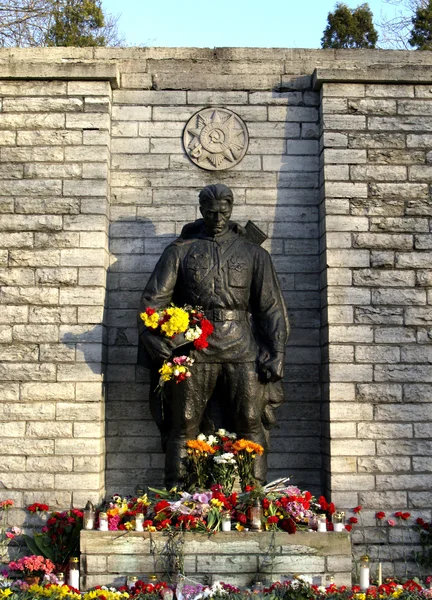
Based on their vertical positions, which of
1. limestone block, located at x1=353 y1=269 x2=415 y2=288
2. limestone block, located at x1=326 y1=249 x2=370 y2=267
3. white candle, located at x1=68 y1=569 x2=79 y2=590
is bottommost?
white candle, located at x1=68 y1=569 x2=79 y2=590

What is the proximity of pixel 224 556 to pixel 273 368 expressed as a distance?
1502 mm

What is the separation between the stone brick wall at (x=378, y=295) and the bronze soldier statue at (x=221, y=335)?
0.61 m

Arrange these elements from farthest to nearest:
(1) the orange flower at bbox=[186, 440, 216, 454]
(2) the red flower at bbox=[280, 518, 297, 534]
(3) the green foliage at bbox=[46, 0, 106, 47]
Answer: (3) the green foliage at bbox=[46, 0, 106, 47] < (1) the orange flower at bbox=[186, 440, 216, 454] < (2) the red flower at bbox=[280, 518, 297, 534]

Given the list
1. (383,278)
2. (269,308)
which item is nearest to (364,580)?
(269,308)

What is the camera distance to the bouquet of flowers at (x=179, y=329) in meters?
6.04

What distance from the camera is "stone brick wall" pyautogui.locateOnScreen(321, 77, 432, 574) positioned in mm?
6516

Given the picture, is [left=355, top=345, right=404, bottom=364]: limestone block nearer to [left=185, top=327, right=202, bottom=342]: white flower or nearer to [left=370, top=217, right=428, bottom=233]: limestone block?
[left=370, top=217, right=428, bottom=233]: limestone block


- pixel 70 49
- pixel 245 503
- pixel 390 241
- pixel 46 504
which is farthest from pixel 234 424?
pixel 70 49

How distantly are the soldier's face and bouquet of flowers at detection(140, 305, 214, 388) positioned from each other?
2.50ft

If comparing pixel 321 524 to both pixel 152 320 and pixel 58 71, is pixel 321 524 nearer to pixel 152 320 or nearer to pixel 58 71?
pixel 152 320

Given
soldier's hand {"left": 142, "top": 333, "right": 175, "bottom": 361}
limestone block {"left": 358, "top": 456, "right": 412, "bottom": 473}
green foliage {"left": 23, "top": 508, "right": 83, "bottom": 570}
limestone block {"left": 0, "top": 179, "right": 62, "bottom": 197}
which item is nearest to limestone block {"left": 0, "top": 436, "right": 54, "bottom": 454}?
green foliage {"left": 23, "top": 508, "right": 83, "bottom": 570}

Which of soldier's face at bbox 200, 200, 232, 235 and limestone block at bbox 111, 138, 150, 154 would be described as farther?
limestone block at bbox 111, 138, 150, 154

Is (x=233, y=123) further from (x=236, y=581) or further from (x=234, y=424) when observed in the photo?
(x=236, y=581)

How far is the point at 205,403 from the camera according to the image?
250 inches
